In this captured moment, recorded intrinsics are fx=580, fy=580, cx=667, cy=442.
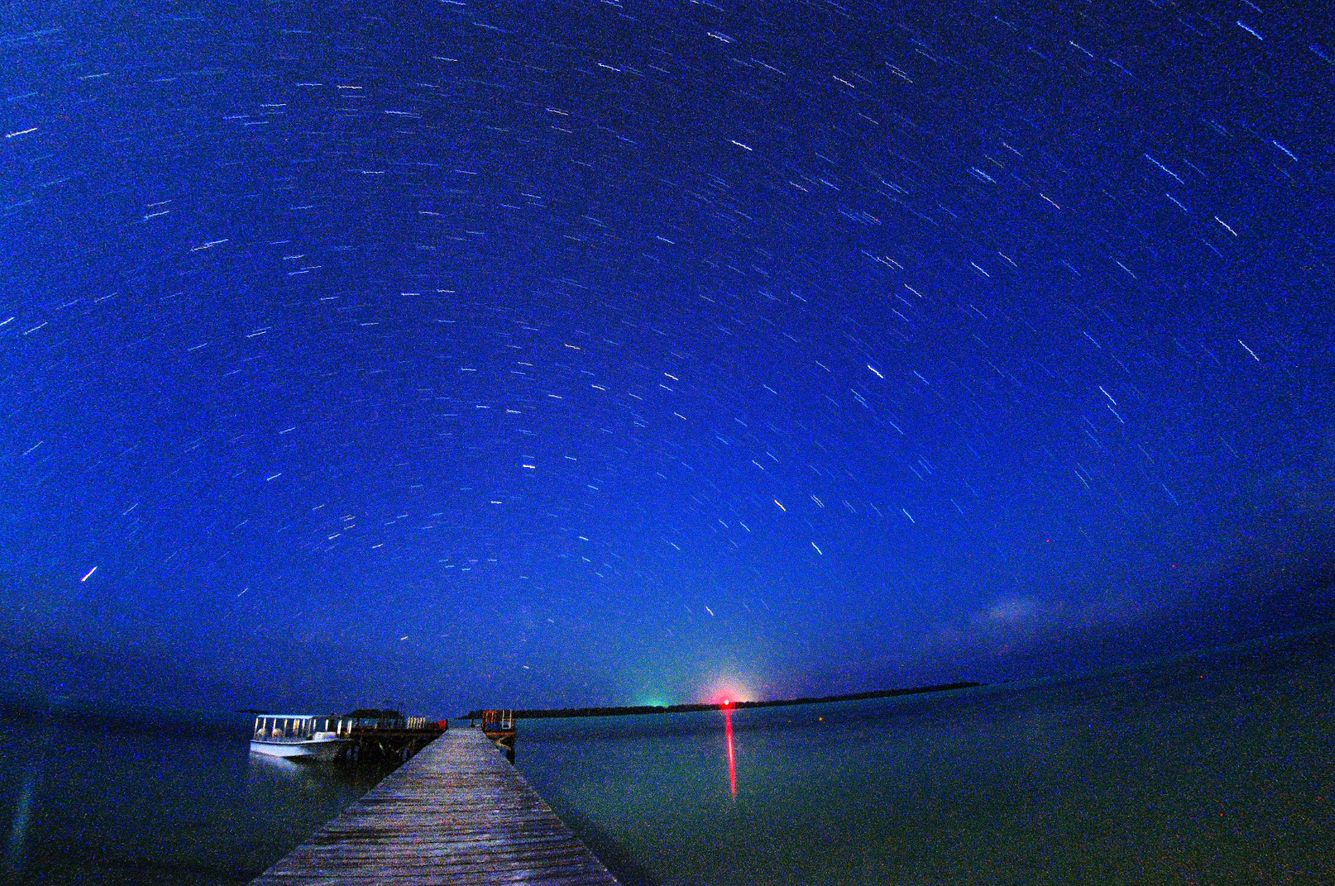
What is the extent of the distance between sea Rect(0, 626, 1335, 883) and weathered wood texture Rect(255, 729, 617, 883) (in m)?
8.08

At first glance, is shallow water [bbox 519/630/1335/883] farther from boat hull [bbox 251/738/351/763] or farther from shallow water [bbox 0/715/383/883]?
boat hull [bbox 251/738/351/763]

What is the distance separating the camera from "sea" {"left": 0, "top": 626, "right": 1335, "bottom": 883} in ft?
48.1

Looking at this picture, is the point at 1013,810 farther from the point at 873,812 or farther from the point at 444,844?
the point at 444,844

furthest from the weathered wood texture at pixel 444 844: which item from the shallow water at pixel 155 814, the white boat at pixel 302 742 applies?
the white boat at pixel 302 742

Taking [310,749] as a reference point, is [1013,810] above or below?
below

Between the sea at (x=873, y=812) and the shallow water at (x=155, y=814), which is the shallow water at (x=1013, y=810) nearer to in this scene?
the sea at (x=873, y=812)

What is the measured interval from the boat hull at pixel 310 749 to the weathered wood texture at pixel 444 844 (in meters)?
34.6

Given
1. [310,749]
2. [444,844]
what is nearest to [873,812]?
[444,844]

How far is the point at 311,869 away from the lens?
6469mm

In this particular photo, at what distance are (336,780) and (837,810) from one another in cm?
2873

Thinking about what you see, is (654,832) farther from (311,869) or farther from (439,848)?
(311,869)

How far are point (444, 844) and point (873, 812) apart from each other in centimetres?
1944

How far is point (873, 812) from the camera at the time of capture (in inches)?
852

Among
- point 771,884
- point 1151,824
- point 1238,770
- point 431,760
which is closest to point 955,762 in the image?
point 1238,770
